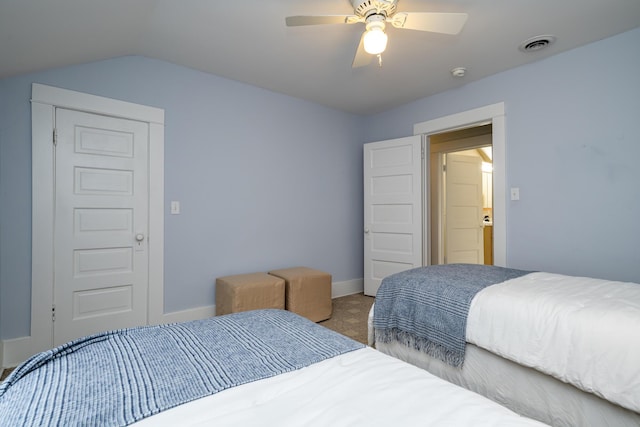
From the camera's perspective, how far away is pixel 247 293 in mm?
2855

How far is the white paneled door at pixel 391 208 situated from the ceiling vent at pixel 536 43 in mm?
1347

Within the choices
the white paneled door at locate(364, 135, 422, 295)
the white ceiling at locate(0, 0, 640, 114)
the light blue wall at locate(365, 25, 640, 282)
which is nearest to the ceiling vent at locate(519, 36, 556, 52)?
the white ceiling at locate(0, 0, 640, 114)

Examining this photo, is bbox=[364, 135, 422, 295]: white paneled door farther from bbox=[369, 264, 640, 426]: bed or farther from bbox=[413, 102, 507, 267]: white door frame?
bbox=[369, 264, 640, 426]: bed

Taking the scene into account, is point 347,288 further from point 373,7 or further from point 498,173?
point 373,7

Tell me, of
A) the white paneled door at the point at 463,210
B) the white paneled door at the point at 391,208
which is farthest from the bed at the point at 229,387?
the white paneled door at the point at 463,210

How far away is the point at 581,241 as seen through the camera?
8.59 ft

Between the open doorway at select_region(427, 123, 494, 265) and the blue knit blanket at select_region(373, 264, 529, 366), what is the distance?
2553mm

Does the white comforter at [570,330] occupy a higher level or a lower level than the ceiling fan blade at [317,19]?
lower

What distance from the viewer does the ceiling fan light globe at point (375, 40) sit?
1807mm

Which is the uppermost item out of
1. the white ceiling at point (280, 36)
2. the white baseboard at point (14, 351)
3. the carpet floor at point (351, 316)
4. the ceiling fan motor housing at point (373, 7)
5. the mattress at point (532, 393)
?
the white ceiling at point (280, 36)

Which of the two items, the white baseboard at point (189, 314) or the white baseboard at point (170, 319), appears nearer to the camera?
the white baseboard at point (170, 319)

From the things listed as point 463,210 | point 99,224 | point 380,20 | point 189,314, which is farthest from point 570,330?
point 463,210

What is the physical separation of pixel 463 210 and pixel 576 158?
2395mm

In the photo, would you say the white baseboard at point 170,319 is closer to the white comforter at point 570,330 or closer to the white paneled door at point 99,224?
the white paneled door at point 99,224
